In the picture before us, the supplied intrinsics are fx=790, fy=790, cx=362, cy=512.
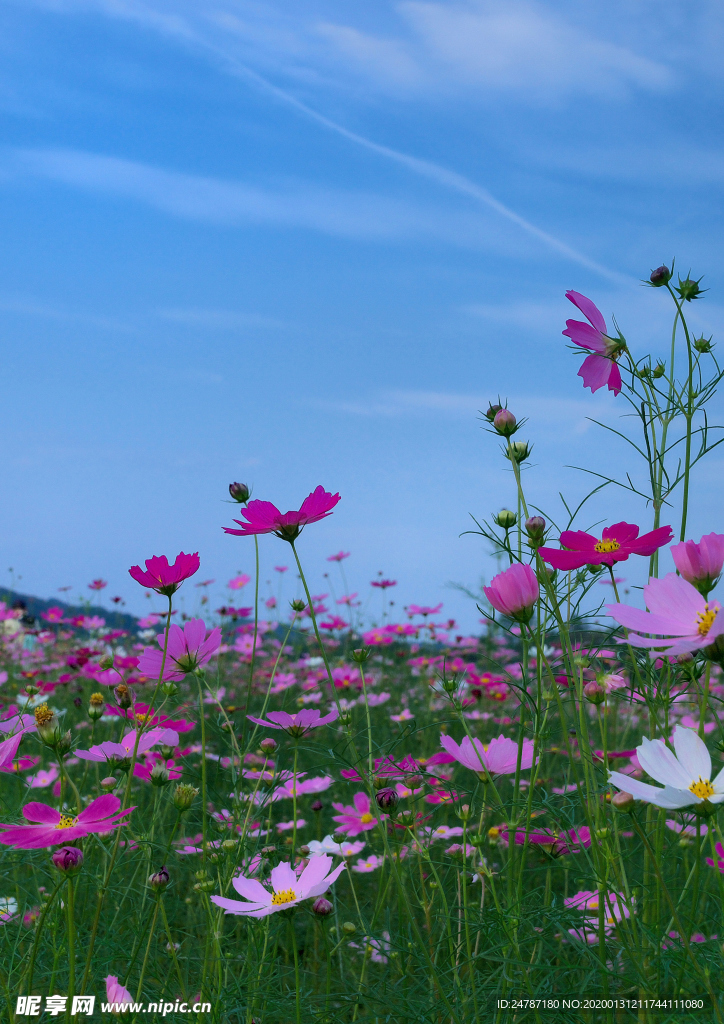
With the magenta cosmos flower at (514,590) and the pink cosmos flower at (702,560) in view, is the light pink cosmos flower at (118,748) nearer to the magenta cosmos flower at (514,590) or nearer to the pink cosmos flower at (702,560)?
the magenta cosmos flower at (514,590)

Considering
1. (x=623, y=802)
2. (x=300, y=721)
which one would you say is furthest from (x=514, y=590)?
(x=300, y=721)

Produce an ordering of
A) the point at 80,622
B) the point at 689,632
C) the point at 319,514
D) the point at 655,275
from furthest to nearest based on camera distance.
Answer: the point at 80,622 < the point at 655,275 < the point at 319,514 < the point at 689,632

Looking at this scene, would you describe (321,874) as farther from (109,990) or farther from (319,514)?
(319,514)

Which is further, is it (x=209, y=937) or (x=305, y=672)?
(x=305, y=672)

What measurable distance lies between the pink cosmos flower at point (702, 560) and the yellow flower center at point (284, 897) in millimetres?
574

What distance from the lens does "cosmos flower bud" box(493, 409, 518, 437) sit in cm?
109

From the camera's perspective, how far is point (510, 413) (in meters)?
1.09

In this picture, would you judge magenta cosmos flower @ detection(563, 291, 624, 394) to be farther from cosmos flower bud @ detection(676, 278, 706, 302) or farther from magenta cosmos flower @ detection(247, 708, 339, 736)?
magenta cosmos flower @ detection(247, 708, 339, 736)

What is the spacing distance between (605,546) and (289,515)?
16.3 inches

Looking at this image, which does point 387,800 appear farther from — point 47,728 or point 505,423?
point 505,423

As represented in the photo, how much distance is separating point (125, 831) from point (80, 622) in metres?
3.10

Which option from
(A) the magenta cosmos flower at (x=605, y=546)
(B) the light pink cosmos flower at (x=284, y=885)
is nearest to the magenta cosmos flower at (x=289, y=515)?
(A) the magenta cosmos flower at (x=605, y=546)

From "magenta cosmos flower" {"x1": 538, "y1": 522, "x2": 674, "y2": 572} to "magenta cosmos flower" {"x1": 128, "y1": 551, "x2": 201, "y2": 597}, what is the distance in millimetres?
455

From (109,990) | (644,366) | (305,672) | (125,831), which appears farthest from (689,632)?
(305,672)
